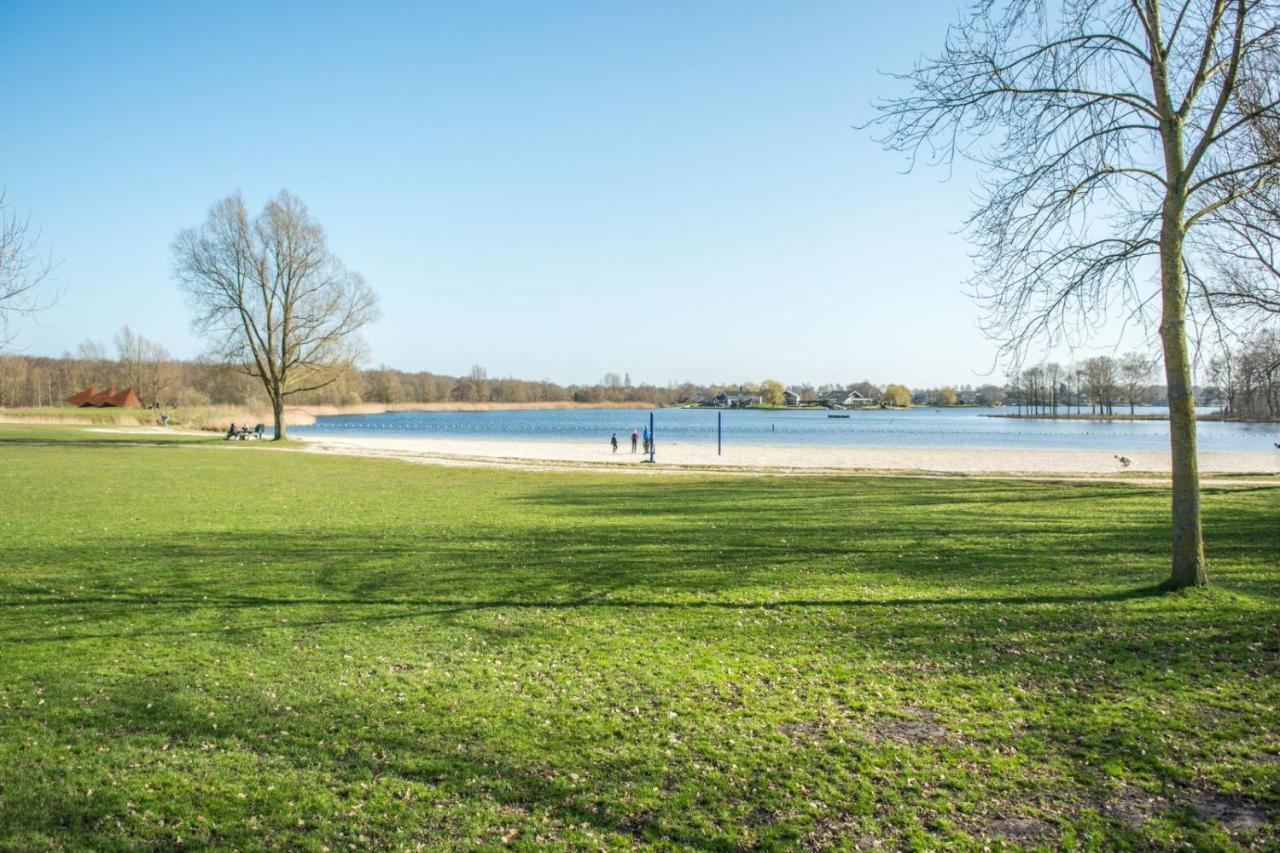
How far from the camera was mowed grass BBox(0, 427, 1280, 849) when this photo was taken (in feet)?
14.8

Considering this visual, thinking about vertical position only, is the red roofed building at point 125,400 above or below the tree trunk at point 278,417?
above

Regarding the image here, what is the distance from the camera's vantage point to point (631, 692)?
6473 mm

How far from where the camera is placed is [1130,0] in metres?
8.86

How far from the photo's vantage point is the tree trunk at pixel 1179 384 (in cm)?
888

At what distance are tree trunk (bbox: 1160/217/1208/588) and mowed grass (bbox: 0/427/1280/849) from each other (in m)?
0.94

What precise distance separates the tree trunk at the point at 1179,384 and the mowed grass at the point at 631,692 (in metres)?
0.94

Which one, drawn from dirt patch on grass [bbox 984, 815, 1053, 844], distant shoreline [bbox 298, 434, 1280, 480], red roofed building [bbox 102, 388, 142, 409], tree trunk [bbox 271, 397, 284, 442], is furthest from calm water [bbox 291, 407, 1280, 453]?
dirt patch on grass [bbox 984, 815, 1053, 844]

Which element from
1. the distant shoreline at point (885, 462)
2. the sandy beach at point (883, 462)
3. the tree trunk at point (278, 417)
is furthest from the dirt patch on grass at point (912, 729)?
the tree trunk at point (278, 417)

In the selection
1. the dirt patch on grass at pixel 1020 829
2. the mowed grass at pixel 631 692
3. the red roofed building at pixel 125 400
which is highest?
the red roofed building at pixel 125 400

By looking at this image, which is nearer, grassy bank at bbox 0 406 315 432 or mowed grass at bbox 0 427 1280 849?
mowed grass at bbox 0 427 1280 849

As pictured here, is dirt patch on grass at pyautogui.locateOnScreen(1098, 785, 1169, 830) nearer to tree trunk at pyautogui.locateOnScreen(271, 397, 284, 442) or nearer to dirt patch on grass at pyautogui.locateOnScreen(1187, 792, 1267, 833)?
dirt patch on grass at pyautogui.locateOnScreen(1187, 792, 1267, 833)

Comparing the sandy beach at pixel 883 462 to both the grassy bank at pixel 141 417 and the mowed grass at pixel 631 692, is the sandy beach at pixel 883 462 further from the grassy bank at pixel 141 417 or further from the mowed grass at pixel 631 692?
the grassy bank at pixel 141 417

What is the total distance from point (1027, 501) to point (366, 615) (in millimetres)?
18471

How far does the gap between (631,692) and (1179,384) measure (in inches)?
293
